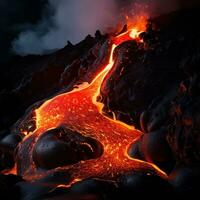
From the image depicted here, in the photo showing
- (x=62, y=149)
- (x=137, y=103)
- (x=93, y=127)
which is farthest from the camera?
(x=137, y=103)

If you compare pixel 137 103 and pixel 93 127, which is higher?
pixel 137 103

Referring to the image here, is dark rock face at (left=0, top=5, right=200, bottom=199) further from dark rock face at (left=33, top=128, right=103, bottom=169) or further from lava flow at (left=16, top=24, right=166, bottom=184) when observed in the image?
lava flow at (left=16, top=24, right=166, bottom=184)

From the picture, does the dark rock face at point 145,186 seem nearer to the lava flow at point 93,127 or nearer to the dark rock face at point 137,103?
the dark rock face at point 137,103

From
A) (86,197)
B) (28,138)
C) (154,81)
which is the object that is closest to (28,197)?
(86,197)

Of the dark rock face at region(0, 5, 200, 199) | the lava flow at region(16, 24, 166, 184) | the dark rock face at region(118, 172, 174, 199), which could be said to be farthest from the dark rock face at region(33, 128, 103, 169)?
the dark rock face at region(118, 172, 174, 199)

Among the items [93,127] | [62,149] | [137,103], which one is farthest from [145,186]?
[137,103]

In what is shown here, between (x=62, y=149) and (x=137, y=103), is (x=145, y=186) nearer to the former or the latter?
(x=62, y=149)

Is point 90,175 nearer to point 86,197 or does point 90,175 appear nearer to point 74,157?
point 74,157
